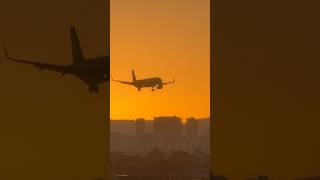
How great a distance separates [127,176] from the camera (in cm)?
453
